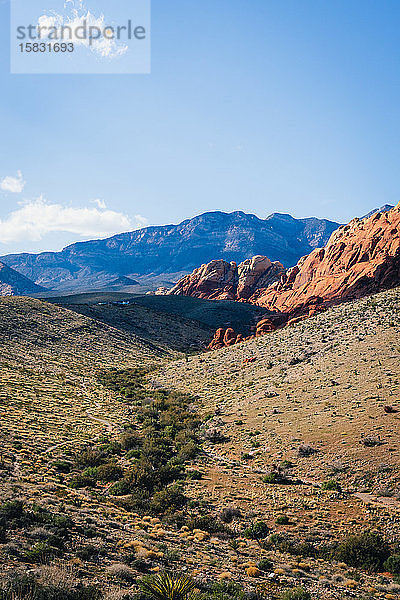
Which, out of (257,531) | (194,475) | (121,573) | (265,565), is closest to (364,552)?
(265,565)

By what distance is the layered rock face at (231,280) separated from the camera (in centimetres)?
15400

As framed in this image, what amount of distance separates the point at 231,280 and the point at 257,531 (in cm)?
15179

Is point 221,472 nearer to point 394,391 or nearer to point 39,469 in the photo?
point 39,469

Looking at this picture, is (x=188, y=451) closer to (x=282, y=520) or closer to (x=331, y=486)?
(x=282, y=520)

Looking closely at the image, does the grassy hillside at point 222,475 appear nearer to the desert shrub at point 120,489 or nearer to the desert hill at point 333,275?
the desert shrub at point 120,489

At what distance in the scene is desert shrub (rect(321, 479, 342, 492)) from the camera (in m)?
17.6

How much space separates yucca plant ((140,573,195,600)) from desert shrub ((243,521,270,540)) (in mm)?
4931

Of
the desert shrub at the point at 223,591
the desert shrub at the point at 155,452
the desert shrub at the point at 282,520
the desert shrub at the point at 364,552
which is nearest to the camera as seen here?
the desert shrub at the point at 223,591

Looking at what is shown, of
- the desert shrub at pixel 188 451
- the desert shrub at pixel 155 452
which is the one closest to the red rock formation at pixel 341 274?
the desert shrub at pixel 155 452

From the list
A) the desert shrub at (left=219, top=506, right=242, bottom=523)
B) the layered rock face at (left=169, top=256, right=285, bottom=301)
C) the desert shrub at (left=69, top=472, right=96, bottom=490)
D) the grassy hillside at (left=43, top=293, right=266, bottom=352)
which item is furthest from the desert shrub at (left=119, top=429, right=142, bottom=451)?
the layered rock face at (left=169, top=256, right=285, bottom=301)

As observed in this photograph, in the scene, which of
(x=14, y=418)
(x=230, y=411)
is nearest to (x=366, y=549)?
(x=230, y=411)

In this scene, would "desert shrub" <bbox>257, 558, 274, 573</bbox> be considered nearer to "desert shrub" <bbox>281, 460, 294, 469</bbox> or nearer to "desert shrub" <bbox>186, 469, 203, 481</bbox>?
"desert shrub" <bbox>186, 469, 203, 481</bbox>

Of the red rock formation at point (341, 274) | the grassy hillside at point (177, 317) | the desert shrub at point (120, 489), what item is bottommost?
the desert shrub at point (120, 489)

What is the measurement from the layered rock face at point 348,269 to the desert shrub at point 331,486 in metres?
52.0
